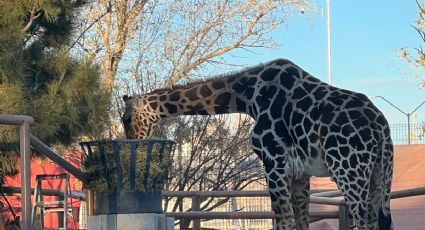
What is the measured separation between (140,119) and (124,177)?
184cm

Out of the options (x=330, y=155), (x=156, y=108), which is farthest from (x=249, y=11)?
(x=330, y=155)

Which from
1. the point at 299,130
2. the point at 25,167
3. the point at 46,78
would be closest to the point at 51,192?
the point at 46,78

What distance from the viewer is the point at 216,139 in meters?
16.6

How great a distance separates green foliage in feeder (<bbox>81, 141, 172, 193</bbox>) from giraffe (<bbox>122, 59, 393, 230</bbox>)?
131 cm

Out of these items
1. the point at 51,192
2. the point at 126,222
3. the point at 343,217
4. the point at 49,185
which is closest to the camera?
the point at 126,222

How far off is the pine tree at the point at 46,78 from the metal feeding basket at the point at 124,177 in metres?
2.67

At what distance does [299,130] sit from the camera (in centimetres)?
686

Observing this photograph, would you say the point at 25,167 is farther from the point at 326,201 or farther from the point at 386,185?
the point at 326,201

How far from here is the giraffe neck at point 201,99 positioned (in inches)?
297

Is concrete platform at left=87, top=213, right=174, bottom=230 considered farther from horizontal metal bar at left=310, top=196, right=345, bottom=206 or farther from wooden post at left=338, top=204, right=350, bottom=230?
wooden post at left=338, top=204, right=350, bottom=230

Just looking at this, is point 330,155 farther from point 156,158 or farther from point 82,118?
point 82,118

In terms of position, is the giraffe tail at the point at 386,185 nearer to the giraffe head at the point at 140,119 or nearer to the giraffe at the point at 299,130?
the giraffe at the point at 299,130

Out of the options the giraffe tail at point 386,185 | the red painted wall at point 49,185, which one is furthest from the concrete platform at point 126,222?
the red painted wall at point 49,185

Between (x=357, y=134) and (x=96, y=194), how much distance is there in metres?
2.31
